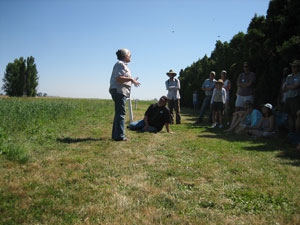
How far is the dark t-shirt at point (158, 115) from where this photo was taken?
283 inches

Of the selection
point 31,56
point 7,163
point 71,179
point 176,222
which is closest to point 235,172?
point 176,222

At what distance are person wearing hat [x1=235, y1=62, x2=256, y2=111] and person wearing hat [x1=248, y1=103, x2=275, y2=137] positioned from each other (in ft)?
4.45

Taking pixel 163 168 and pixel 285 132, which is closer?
pixel 163 168

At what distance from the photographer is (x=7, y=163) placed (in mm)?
3443

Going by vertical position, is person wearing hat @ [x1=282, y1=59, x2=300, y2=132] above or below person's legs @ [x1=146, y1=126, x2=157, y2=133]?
above

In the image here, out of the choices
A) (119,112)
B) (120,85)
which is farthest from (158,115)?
(120,85)

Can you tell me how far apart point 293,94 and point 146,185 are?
557 centimetres

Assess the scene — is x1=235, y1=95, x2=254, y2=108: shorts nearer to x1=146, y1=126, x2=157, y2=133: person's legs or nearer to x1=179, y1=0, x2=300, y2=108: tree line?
x1=179, y1=0, x2=300, y2=108: tree line

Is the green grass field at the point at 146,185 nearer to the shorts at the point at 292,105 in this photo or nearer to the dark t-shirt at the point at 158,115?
the shorts at the point at 292,105

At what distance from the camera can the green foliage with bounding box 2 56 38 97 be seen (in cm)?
7344

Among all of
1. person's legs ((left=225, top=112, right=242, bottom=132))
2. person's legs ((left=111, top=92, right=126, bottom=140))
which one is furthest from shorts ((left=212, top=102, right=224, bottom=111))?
person's legs ((left=111, top=92, right=126, bottom=140))

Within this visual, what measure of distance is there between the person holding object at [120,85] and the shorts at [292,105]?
14.3 feet

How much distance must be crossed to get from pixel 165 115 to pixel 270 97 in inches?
198

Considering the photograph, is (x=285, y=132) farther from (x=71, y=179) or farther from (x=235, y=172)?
(x=71, y=179)
